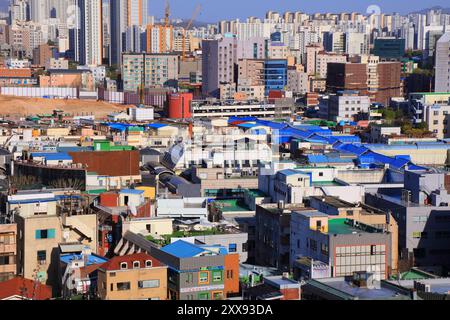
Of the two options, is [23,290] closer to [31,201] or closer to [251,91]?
[31,201]

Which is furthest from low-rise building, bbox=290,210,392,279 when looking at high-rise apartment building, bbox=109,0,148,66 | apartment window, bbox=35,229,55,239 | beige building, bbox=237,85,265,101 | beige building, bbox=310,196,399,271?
high-rise apartment building, bbox=109,0,148,66

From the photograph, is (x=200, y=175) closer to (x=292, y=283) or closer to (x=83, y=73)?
(x=292, y=283)

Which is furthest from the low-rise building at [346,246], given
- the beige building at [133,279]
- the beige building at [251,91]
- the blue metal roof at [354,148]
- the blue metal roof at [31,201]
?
the beige building at [251,91]

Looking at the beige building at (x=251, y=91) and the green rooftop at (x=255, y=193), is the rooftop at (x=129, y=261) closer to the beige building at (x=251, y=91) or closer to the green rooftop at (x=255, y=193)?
the green rooftop at (x=255, y=193)

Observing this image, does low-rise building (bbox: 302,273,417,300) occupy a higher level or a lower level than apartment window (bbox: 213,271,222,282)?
higher

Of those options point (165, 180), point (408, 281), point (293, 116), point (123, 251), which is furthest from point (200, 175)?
point (293, 116)

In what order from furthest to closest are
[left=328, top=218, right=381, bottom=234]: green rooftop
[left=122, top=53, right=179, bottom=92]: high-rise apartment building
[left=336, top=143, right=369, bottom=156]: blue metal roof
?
[left=122, top=53, right=179, bottom=92]: high-rise apartment building < [left=336, top=143, right=369, bottom=156]: blue metal roof < [left=328, top=218, right=381, bottom=234]: green rooftop

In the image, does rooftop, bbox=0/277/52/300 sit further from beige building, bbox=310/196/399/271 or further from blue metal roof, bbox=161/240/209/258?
beige building, bbox=310/196/399/271
